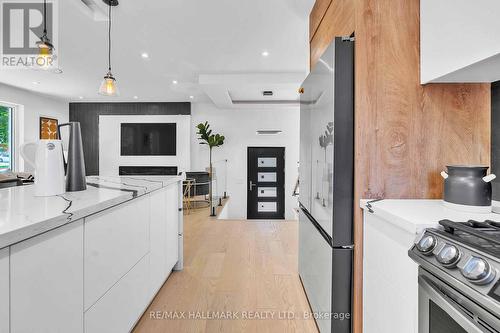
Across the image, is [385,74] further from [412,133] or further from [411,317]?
[411,317]

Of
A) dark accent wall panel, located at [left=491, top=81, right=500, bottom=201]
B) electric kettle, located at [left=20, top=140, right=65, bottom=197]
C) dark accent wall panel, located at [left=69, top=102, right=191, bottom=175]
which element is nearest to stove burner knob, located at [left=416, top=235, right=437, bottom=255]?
dark accent wall panel, located at [left=491, top=81, right=500, bottom=201]

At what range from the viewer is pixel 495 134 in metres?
1.34

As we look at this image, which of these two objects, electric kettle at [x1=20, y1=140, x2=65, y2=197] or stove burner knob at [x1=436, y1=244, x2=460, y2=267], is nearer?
stove burner knob at [x1=436, y1=244, x2=460, y2=267]

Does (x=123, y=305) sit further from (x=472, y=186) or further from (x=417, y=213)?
(x=472, y=186)

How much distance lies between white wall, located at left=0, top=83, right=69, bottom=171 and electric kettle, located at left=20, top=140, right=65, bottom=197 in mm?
5754

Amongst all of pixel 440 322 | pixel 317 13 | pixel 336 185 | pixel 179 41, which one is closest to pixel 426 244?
pixel 440 322

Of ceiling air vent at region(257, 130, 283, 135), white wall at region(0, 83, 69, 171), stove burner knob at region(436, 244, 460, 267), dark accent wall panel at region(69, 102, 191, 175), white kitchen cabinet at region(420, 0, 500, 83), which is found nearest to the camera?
stove burner knob at region(436, 244, 460, 267)

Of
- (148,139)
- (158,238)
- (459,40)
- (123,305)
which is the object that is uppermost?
(148,139)

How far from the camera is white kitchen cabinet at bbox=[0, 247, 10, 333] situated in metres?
0.72

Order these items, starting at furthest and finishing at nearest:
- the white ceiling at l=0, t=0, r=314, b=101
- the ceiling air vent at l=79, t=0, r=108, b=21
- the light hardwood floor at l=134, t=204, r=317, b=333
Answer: the white ceiling at l=0, t=0, r=314, b=101 → the ceiling air vent at l=79, t=0, r=108, b=21 → the light hardwood floor at l=134, t=204, r=317, b=333

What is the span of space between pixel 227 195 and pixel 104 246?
5677mm

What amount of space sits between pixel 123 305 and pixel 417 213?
1546 mm

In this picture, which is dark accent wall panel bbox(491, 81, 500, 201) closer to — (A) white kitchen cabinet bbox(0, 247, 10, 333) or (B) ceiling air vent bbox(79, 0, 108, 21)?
(A) white kitchen cabinet bbox(0, 247, 10, 333)

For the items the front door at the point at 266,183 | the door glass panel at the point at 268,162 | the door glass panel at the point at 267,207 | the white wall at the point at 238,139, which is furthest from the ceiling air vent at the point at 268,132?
the door glass panel at the point at 267,207
